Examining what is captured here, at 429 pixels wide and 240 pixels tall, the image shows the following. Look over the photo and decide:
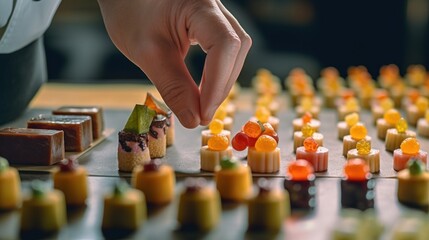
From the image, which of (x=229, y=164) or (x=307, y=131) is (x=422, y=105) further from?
(x=229, y=164)

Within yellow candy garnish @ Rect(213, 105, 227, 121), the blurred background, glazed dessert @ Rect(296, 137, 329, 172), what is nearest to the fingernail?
glazed dessert @ Rect(296, 137, 329, 172)

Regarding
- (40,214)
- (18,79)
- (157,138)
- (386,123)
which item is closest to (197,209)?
(40,214)

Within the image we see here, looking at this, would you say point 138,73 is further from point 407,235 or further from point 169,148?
point 407,235

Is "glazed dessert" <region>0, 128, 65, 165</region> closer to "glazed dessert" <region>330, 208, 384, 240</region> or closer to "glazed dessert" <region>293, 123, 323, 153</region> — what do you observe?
"glazed dessert" <region>293, 123, 323, 153</region>

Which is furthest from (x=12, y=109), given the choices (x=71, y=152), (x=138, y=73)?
(x=138, y=73)

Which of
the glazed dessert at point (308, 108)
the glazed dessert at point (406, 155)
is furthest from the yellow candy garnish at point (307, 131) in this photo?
the glazed dessert at point (308, 108)

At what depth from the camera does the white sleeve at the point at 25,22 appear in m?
1.78

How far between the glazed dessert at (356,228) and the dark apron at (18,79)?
110 centimetres

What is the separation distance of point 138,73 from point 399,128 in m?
1.90

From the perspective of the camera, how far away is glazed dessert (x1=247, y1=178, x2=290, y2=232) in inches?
45.5

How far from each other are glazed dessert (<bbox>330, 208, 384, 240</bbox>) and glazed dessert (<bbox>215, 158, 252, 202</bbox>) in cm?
23

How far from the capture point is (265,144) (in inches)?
60.4

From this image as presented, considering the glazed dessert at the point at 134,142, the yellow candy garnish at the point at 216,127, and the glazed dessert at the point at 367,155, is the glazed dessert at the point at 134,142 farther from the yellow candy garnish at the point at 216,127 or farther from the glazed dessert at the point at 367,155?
the glazed dessert at the point at 367,155

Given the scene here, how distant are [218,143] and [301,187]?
1.15ft
